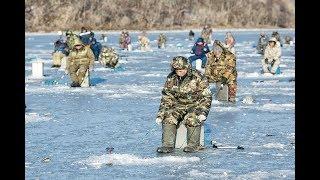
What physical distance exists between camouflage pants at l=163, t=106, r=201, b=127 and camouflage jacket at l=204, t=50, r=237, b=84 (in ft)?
22.5

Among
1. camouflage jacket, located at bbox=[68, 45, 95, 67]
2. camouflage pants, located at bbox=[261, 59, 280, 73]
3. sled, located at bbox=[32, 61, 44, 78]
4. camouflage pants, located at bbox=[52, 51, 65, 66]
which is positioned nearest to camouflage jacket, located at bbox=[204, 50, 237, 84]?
camouflage jacket, located at bbox=[68, 45, 95, 67]

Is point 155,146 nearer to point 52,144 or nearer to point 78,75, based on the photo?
point 52,144

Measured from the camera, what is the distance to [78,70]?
21.7m

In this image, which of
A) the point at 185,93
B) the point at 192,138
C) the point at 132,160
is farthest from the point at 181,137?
the point at 132,160

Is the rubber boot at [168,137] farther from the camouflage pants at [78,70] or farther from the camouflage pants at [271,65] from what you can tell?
the camouflage pants at [271,65]

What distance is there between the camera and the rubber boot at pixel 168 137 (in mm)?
10742

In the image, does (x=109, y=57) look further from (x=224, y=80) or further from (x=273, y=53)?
(x=224, y=80)

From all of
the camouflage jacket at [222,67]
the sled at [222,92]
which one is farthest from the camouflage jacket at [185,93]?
the sled at [222,92]

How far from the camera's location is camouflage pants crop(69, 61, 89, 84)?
842 inches

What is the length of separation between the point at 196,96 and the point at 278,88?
441 inches

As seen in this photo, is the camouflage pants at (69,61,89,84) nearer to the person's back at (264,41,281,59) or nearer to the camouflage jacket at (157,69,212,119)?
the person's back at (264,41,281,59)

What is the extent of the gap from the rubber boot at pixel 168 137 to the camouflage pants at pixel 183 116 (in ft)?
0.26
